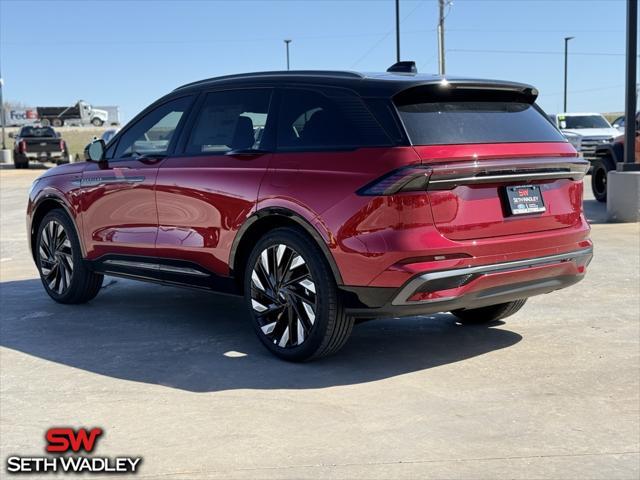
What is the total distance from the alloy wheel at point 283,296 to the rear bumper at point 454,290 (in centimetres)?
32

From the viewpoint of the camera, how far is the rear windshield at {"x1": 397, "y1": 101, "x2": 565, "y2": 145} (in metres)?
5.09

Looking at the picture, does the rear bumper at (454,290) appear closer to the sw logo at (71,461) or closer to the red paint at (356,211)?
the red paint at (356,211)

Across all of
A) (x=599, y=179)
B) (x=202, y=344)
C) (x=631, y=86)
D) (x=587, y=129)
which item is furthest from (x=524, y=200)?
(x=587, y=129)

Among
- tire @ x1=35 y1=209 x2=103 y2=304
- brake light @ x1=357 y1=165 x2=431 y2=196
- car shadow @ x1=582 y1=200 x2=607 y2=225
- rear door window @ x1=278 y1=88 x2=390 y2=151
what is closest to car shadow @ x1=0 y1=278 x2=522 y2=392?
tire @ x1=35 y1=209 x2=103 y2=304

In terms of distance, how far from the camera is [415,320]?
22.4ft

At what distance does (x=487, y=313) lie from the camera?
6605 millimetres

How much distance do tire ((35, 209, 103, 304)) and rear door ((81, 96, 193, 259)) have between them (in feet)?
0.78

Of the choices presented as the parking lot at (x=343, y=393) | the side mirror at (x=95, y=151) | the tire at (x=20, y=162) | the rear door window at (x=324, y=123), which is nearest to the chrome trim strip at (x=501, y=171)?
the rear door window at (x=324, y=123)

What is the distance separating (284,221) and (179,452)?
1.92 m

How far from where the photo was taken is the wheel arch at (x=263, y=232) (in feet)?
17.1

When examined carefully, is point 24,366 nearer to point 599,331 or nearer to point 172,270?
point 172,270

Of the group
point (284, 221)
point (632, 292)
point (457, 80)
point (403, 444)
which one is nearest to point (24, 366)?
point (284, 221)

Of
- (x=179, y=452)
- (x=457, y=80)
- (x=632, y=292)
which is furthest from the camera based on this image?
(x=632, y=292)

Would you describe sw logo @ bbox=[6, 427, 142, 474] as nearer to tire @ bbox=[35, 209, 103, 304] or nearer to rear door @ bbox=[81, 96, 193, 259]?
rear door @ bbox=[81, 96, 193, 259]
